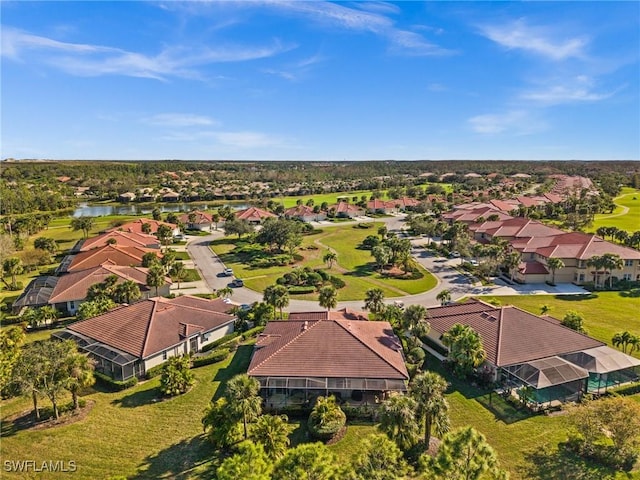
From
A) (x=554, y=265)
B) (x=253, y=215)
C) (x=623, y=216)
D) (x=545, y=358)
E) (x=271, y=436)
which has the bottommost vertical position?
(x=271, y=436)

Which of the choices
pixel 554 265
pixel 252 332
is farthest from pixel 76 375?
pixel 554 265

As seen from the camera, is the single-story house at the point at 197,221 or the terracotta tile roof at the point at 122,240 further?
the single-story house at the point at 197,221

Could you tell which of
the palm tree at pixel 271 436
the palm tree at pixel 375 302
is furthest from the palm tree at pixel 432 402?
the palm tree at pixel 375 302

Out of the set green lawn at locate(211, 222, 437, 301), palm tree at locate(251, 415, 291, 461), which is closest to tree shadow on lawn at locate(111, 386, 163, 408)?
palm tree at locate(251, 415, 291, 461)

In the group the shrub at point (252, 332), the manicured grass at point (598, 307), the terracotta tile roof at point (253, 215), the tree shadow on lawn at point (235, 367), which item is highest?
the terracotta tile roof at point (253, 215)

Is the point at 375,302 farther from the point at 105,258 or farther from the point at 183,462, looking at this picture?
the point at 105,258

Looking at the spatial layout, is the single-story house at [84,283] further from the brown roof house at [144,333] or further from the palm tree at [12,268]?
the brown roof house at [144,333]

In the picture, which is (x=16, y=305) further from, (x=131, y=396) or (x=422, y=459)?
(x=422, y=459)

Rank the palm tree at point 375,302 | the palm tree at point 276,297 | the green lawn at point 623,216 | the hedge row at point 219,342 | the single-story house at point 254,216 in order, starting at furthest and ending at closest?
the single-story house at point 254,216, the green lawn at point 623,216, the palm tree at point 276,297, the palm tree at point 375,302, the hedge row at point 219,342

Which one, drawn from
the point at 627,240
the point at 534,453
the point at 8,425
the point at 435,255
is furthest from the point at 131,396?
the point at 627,240
